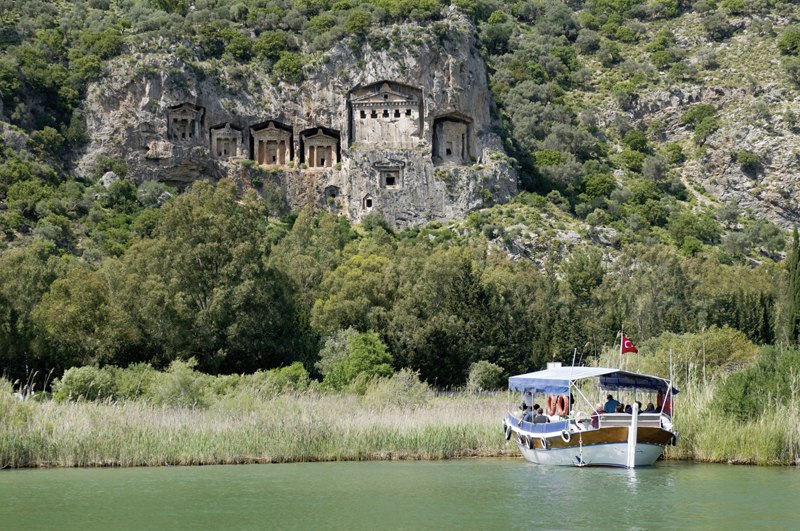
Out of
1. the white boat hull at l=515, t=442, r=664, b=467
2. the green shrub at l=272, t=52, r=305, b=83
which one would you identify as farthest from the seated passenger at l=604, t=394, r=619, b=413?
the green shrub at l=272, t=52, r=305, b=83

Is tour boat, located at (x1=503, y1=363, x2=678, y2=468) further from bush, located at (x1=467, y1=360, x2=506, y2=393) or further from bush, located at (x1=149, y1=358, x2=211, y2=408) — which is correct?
bush, located at (x1=467, y1=360, x2=506, y2=393)

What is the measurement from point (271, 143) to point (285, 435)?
73.1 metres

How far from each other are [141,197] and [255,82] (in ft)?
49.1

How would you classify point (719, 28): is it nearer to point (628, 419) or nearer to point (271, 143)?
point (271, 143)

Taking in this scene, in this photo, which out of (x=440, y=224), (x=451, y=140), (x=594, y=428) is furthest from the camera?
(x=451, y=140)

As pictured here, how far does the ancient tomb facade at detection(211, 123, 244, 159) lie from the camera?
108062mm

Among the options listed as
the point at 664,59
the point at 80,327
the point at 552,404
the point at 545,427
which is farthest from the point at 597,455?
the point at 664,59

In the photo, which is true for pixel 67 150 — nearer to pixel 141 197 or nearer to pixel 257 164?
pixel 141 197

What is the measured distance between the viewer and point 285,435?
126 ft

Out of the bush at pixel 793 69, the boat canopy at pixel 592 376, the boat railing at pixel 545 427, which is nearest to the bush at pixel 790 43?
the bush at pixel 793 69

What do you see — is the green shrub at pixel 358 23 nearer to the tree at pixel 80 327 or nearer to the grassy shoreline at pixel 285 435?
the tree at pixel 80 327

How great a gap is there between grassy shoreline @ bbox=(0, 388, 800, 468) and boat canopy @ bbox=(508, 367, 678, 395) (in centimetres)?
151

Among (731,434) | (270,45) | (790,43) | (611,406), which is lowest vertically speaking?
(731,434)

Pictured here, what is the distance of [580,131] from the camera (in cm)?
12275
